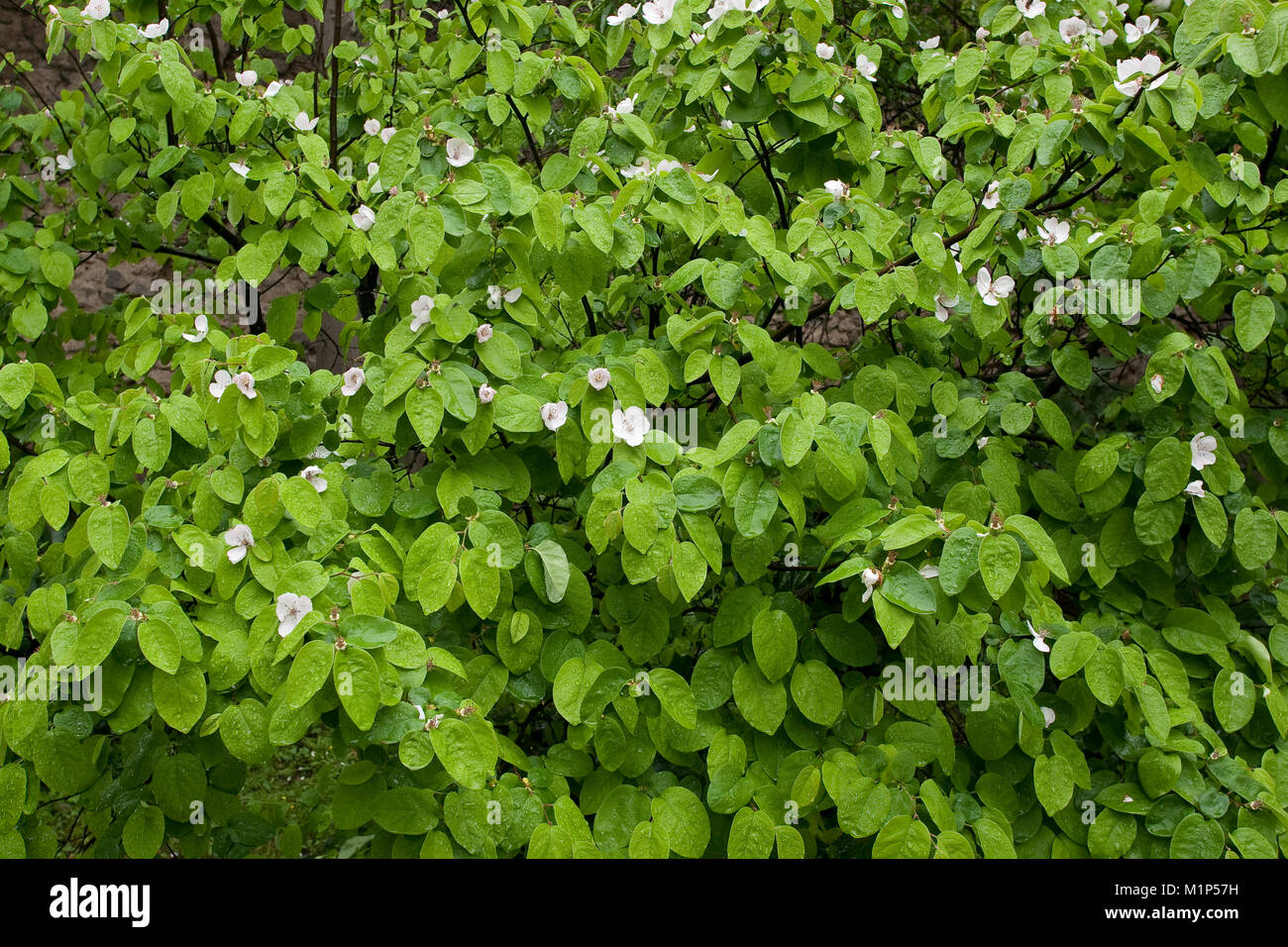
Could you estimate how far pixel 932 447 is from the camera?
2.06 m

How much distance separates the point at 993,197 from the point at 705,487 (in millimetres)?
922

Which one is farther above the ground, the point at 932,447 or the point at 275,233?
the point at 275,233

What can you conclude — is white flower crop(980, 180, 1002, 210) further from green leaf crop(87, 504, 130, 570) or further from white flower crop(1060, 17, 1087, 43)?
green leaf crop(87, 504, 130, 570)

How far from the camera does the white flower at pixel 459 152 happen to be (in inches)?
70.6

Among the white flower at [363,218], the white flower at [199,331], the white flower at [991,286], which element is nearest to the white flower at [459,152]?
the white flower at [363,218]

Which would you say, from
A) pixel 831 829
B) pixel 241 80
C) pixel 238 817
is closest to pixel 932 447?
pixel 831 829

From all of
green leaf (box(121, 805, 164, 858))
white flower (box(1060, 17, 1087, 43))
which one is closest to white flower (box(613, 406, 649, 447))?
green leaf (box(121, 805, 164, 858))

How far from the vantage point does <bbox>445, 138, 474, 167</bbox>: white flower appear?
1792 millimetres

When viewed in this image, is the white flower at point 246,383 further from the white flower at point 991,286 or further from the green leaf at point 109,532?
the white flower at point 991,286

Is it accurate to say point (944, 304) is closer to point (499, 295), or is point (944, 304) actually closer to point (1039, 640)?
point (1039, 640)

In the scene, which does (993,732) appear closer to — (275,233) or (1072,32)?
(1072,32)

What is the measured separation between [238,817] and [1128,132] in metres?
2.15

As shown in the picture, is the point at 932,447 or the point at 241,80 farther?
the point at 241,80
